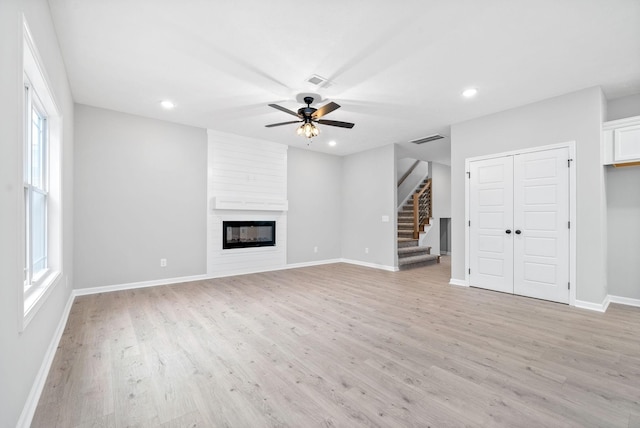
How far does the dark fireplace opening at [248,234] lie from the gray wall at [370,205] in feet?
6.78

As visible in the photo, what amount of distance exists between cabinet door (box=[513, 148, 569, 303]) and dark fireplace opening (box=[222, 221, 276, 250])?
4.42 m

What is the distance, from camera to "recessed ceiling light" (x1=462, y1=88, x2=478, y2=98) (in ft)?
11.8

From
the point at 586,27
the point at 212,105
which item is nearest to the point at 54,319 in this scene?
the point at 212,105

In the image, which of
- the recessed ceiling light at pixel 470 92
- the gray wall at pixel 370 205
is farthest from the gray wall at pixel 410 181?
the recessed ceiling light at pixel 470 92

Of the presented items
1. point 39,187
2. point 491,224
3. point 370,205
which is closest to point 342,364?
point 39,187

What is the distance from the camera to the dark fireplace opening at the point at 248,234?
544cm

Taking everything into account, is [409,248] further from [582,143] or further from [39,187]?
[39,187]

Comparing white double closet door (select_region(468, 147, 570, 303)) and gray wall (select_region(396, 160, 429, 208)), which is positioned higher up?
gray wall (select_region(396, 160, 429, 208))

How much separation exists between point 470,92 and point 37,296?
4815mm

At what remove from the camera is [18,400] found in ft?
4.80

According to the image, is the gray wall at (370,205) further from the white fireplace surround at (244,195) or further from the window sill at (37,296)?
the window sill at (37,296)

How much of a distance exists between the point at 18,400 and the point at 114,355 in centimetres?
94

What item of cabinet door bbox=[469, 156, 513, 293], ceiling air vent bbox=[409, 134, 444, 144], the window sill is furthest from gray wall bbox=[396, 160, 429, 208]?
the window sill

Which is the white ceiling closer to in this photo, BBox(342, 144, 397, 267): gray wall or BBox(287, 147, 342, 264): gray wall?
BBox(342, 144, 397, 267): gray wall
